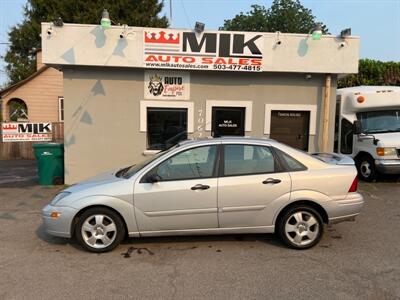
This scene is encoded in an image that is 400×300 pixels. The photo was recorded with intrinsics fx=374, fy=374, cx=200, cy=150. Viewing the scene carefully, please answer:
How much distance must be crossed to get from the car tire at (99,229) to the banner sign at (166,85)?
551 cm

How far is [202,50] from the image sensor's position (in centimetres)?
965

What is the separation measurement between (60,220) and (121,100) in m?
5.46

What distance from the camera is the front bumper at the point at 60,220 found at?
5.01 m

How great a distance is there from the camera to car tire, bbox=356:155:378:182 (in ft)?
34.1

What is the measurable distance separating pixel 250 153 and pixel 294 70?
5.43 metres

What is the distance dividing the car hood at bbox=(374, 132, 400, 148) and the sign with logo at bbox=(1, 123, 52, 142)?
36.1 feet

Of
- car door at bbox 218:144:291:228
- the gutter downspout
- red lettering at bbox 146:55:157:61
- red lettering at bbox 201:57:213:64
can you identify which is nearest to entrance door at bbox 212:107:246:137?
red lettering at bbox 201:57:213:64

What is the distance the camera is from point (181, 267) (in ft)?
15.1

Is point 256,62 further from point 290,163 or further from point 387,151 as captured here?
point 290,163

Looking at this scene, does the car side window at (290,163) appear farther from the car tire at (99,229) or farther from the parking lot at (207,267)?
the car tire at (99,229)

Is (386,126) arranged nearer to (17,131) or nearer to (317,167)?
(317,167)

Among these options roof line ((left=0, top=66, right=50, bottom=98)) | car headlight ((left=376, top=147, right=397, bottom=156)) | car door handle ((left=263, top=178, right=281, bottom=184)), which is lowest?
car door handle ((left=263, top=178, right=281, bottom=184))

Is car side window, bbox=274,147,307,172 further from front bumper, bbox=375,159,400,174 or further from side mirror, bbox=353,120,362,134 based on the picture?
side mirror, bbox=353,120,362,134

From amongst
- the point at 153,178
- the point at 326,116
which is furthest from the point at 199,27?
the point at 153,178
